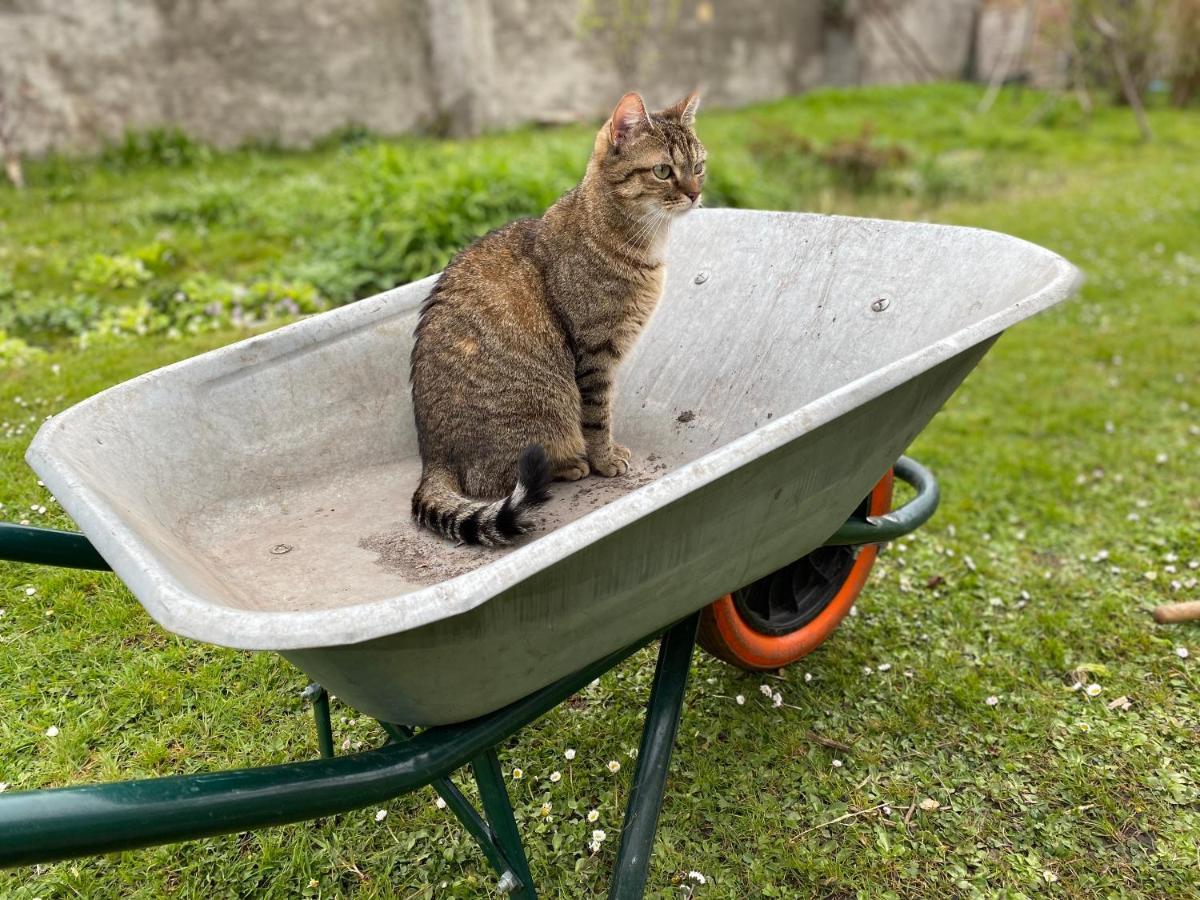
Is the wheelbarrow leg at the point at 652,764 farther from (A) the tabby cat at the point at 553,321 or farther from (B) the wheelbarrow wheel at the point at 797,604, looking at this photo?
(A) the tabby cat at the point at 553,321

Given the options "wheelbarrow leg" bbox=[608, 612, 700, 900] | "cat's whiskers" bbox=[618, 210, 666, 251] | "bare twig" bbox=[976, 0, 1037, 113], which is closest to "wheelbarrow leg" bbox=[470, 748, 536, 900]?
"wheelbarrow leg" bbox=[608, 612, 700, 900]

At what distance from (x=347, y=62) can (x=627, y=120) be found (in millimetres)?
6286

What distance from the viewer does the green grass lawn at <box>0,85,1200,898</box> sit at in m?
1.75

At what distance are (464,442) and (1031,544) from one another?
6.65ft

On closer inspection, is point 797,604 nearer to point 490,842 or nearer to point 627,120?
point 490,842

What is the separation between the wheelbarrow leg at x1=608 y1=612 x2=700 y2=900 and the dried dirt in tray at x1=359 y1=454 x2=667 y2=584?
35 cm

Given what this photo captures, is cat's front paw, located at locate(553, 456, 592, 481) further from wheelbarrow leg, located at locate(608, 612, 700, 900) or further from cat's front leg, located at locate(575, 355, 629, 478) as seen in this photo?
wheelbarrow leg, located at locate(608, 612, 700, 900)

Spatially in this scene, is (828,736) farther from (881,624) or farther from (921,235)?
(921,235)

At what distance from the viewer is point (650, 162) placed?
191 cm

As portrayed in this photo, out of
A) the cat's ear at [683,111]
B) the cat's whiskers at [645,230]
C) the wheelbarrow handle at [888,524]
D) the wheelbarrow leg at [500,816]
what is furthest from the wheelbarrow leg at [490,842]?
the cat's ear at [683,111]

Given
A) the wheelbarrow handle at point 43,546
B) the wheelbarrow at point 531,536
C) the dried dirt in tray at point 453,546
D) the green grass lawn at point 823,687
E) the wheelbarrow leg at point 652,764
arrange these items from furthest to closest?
the green grass lawn at point 823,687 → the dried dirt in tray at point 453,546 → the wheelbarrow leg at point 652,764 → the wheelbarrow handle at point 43,546 → the wheelbarrow at point 531,536

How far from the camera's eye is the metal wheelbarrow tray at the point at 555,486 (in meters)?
1.06

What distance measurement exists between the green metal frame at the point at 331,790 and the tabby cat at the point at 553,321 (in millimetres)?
499

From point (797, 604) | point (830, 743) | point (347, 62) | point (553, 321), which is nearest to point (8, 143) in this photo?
point (347, 62)
